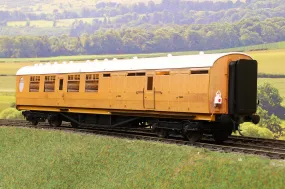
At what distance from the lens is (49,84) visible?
2800 cm

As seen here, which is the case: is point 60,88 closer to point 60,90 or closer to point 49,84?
point 60,90

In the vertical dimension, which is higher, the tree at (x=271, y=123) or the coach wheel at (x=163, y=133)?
the coach wheel at (x=163, y=133)

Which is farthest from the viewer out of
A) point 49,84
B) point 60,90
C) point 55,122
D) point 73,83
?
point 55,122

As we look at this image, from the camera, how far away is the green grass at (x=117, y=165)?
48.1ft

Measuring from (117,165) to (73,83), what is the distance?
8.97m

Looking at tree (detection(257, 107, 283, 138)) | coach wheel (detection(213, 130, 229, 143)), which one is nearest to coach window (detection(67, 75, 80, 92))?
coach wheel (detection(213, 130, 229, 143))

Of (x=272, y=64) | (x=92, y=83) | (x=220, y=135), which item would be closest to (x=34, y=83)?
(x=92, y=83)

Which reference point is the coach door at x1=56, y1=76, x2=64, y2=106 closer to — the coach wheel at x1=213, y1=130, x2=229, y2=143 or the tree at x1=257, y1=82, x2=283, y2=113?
the coach wheel at x1=213, y1=130, x2=229, y2=143

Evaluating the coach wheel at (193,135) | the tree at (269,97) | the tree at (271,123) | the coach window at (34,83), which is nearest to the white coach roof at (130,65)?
the coach window at (34,83)

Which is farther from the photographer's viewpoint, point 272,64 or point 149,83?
point 272,64

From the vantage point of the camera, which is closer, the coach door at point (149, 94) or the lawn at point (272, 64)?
the coach door at point (149, 94)

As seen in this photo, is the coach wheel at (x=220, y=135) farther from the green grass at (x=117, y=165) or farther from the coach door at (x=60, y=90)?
the coach door at (x=60, y=90)

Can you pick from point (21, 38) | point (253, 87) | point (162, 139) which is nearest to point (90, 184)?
point (162, 139)

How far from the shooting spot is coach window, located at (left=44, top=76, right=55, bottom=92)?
90.9ft
